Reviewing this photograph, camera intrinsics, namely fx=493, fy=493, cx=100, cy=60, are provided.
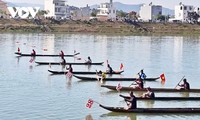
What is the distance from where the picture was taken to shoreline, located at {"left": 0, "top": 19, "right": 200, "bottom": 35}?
466 feet

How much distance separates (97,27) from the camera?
149000mm

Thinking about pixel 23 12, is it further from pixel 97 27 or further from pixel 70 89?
pixel 70 89

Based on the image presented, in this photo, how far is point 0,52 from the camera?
7319 cm

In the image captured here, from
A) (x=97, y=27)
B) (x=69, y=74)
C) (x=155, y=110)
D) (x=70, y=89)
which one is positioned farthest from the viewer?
(x=97, y=27)

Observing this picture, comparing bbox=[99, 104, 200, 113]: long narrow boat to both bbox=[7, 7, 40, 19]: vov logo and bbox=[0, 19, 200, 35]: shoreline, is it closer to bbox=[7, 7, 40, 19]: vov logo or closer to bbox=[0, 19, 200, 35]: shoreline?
bbox=[0, 19, 200, 35]: shoreline

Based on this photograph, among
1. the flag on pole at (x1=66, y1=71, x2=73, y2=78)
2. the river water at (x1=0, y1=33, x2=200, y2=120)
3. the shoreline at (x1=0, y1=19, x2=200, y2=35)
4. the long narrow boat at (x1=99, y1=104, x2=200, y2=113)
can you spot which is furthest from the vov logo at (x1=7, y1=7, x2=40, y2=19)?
the long narrow boat at (x1=99, y1=104, x2=200, y2=113)

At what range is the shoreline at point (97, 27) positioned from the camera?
142125mm

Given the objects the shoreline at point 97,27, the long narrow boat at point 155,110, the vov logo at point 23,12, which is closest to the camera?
the long narrow boat at point 155,110

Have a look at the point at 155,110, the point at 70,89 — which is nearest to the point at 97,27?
the point at 70,89

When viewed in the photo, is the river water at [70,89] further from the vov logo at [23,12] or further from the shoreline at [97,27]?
the vov logo at [23,12]

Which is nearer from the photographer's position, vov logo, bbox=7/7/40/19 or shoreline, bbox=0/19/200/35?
shoreline, bbox=0/19/200/35

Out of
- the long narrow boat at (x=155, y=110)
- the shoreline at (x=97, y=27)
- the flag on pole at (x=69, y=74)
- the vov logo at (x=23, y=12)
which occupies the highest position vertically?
the vov logo at (x=23, y=12)

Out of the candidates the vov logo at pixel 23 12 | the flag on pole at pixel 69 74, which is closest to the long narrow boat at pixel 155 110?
the flag on pole at pixel 69 74

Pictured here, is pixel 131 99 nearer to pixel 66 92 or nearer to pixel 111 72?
pixel 66 92
